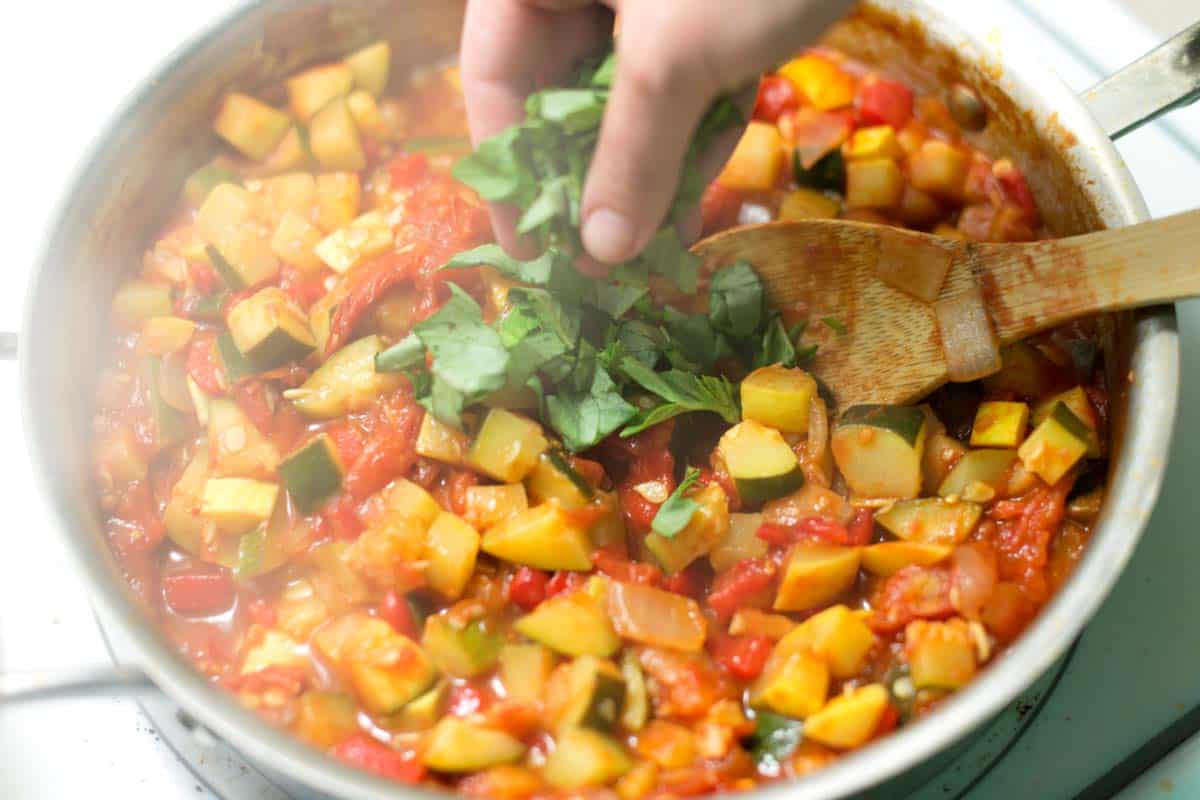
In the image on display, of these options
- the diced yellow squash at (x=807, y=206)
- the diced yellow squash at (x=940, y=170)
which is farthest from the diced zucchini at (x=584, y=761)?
the diced yellow squash at (x=940, y=170)

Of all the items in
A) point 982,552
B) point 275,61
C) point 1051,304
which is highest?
point 275,61

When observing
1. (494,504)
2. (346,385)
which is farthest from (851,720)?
(346,385)

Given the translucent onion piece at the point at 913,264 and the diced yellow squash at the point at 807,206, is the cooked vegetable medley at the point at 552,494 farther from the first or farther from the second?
the diced yellow squash at the point at 807,206

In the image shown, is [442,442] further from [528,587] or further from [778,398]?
[778,398]

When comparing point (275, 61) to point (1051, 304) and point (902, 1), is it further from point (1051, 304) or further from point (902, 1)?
point (1051, 304)

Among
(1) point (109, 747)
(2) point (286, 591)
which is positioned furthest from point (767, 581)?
(1) point (109, 747)

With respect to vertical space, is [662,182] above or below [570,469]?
above
